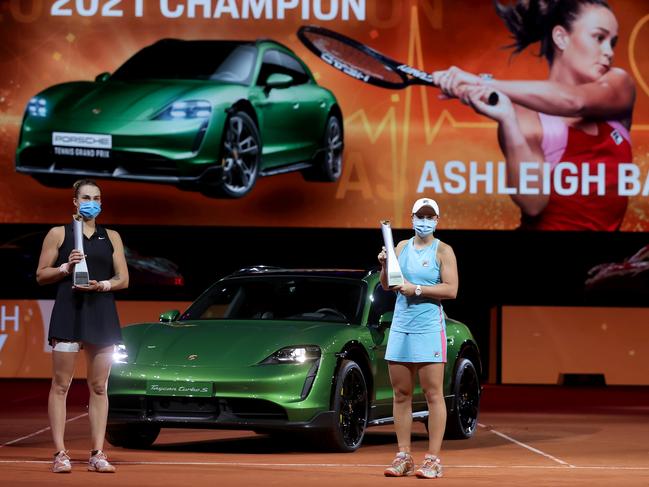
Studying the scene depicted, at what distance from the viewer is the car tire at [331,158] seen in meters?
22.3

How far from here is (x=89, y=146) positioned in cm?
2100

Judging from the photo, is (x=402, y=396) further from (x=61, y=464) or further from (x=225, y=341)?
(x=61, y=464)

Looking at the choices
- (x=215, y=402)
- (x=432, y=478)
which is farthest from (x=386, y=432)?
(x=432, y=478)

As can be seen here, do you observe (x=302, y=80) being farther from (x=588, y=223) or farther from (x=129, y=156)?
(x=588, y=223)

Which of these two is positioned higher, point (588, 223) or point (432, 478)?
point (588, 223)

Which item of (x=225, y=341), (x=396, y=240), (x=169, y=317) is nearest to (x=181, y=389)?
(x=225, y=341)

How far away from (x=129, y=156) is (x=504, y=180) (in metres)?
→ 5.50

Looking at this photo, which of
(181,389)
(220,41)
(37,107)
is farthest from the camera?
(220,41)

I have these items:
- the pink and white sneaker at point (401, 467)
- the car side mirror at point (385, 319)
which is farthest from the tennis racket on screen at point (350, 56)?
the pink and white sneaker at point (401, 467)

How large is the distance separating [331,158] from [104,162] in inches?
134

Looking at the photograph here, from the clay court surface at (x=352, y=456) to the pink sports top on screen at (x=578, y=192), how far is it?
5307 mm

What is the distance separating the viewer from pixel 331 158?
22453mm

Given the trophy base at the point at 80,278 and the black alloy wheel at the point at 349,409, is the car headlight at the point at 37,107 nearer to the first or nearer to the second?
the black alloy wheel at the point at 349,409

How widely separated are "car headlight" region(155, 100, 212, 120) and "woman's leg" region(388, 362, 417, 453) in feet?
35.3
